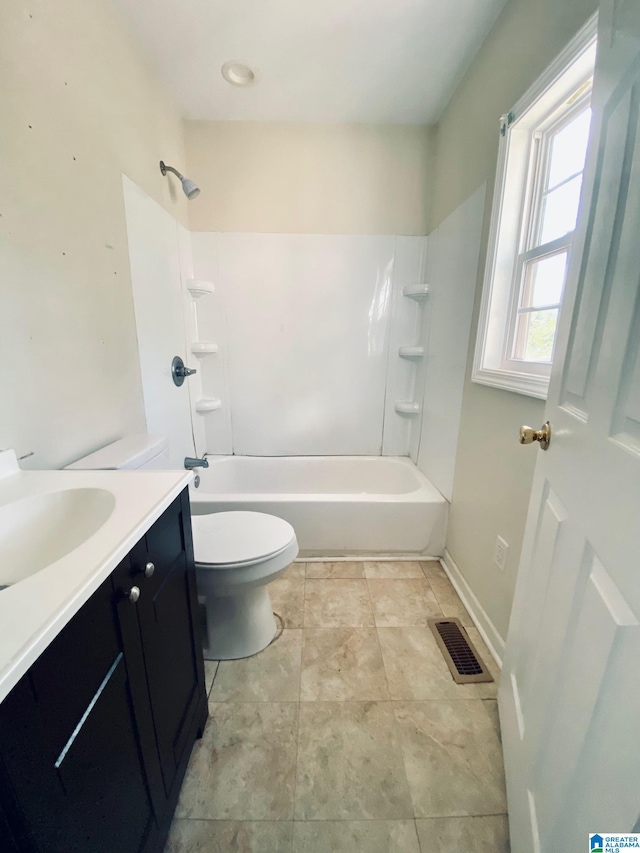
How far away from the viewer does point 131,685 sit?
0.62 meters

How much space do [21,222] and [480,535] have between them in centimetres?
195

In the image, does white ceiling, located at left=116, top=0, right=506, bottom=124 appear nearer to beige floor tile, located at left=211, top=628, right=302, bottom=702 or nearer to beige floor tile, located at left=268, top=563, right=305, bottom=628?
beige floor tile, located at left=268, top=563, right=305, bottom=628

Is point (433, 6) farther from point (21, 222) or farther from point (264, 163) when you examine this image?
point (21, 222)

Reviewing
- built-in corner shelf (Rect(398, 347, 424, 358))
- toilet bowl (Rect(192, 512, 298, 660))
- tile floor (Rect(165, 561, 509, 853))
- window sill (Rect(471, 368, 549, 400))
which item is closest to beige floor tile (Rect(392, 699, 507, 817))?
tile floor (Rect(165, 561, 509, 853))

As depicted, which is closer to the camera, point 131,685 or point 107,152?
point 131,685

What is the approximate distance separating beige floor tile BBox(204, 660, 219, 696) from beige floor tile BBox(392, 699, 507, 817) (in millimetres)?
664

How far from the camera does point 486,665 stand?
1305 mm

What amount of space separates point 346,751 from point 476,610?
81cm

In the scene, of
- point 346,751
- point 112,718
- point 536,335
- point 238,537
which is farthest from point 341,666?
point 536,335

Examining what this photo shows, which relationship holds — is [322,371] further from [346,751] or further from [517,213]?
[346,751]

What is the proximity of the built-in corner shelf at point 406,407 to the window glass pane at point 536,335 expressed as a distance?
3.15ft

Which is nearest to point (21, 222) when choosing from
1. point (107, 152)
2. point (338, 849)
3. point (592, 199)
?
point (107, 152)

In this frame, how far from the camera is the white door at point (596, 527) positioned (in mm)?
469

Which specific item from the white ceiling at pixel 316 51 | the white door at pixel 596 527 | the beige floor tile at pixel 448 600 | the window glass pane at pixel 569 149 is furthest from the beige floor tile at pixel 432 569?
the white ceiling at pixel 316 51
